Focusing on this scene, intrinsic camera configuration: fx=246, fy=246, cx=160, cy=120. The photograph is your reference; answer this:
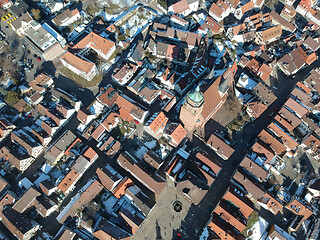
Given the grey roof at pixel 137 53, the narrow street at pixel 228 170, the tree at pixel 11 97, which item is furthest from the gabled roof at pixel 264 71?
the tree at pixel 11 97

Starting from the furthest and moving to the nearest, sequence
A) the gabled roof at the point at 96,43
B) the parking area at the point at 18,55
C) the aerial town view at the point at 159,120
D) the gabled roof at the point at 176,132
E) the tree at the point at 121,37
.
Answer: the tree at the point at 121,37, the gabled roof at the point at 96,43, the parking area at the point at 18,55, the gabled roof at the point at 176,132, the aerial town view at the point at 159,120

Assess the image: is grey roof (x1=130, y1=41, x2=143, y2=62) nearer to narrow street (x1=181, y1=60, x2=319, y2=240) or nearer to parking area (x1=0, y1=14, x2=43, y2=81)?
parking area (x1=0, y1=14, x2=43, y2=81)

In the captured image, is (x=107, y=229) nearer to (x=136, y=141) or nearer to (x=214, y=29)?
(x=136, y=141)

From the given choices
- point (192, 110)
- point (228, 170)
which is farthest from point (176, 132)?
point (228, 170)

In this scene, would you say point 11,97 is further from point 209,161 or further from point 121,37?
point 209,161

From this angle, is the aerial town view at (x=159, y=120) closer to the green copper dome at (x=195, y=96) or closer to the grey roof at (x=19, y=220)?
the grey roof at (x=19, y=220)

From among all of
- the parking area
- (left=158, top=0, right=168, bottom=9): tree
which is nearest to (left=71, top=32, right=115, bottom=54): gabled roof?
the parking area
